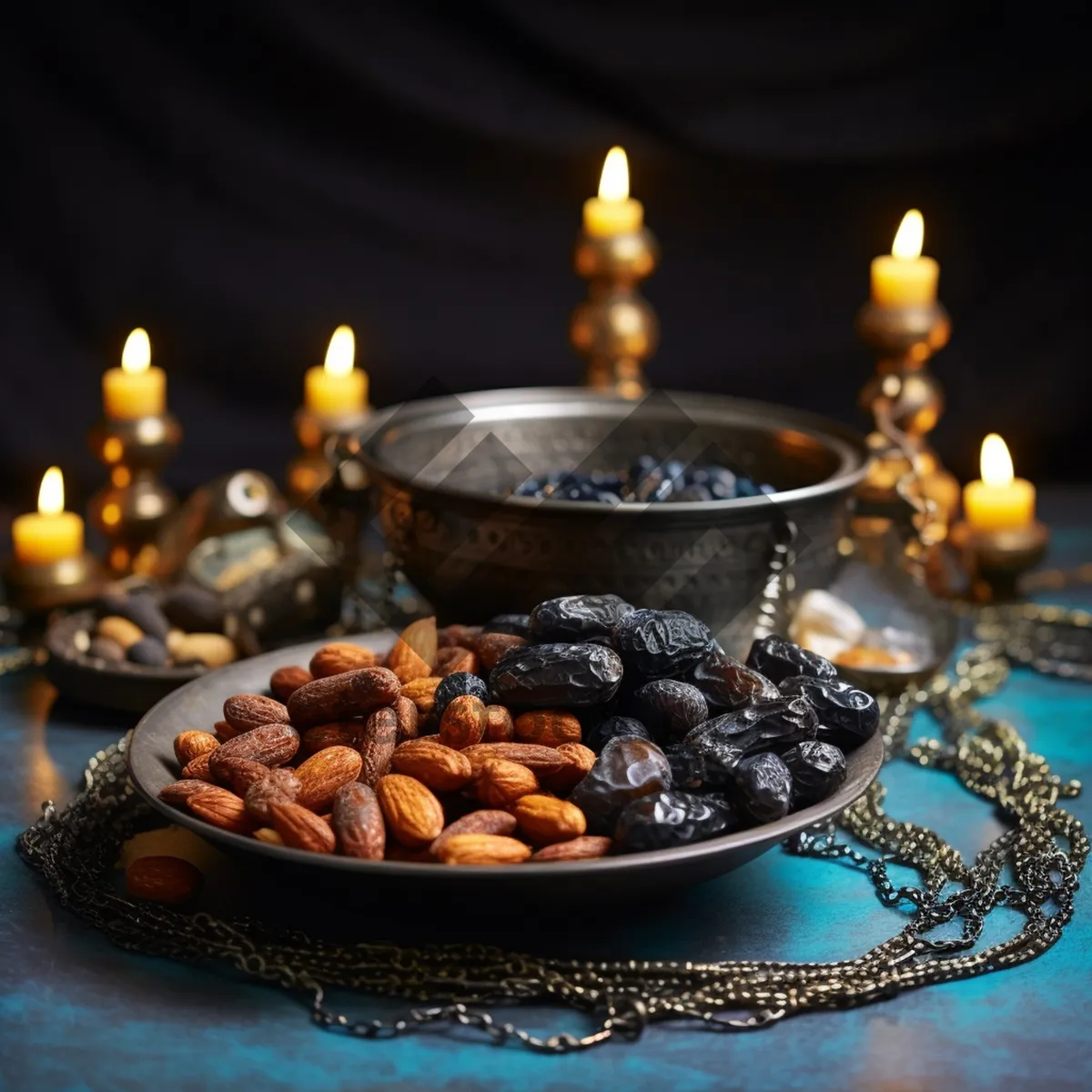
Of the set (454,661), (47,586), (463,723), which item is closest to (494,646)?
(454,661)

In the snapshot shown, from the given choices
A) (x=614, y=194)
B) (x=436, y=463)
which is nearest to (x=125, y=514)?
(x=436, y=463)

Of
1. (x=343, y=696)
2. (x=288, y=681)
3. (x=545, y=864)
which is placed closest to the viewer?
(x=545, y=864)

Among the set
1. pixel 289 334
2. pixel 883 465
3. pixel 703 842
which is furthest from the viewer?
pixel 289 334

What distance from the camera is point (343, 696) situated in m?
1.23

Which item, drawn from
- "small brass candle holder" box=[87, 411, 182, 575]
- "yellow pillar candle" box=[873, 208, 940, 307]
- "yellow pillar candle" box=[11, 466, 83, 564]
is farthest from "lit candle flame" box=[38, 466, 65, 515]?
"yellow pillar candle" box=[873, 208, 940, 307]

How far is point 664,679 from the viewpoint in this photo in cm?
121

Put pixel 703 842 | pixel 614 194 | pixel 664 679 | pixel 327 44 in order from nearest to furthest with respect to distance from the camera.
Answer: pixel 703 842
pixel 664 679
pixel 614 194
pixel 327 44

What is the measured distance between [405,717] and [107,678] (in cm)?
45

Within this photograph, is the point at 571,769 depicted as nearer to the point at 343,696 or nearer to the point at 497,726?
the point at 497,726

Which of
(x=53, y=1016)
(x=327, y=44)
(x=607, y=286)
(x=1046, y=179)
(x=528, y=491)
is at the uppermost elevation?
(x=327, y=44)

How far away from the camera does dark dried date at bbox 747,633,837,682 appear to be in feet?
4.23

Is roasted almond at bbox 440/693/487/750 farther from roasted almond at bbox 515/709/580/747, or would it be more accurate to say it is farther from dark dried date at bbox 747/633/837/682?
dark dried date at bbox 747/633/837/682

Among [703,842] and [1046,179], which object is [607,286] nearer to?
[1046,179]

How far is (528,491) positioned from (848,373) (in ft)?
3.64
